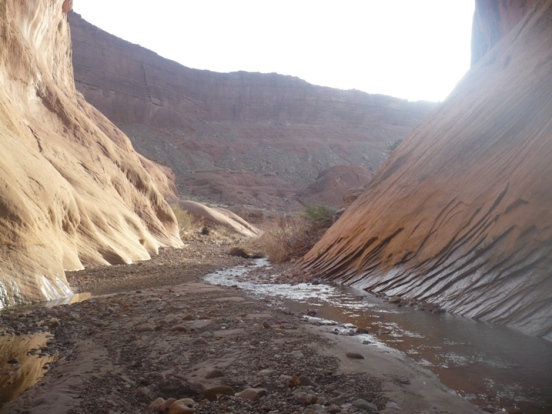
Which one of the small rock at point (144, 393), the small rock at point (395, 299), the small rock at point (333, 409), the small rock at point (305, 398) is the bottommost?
the small rock at point (395, 299)

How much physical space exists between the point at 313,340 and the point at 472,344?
49.3 inches

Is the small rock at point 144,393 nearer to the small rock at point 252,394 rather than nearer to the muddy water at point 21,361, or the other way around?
the small rock at point 252,394

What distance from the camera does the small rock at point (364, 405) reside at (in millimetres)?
2470

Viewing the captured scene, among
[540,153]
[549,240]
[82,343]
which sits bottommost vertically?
[82,343]

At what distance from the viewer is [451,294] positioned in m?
5.38

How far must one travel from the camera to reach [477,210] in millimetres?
5941

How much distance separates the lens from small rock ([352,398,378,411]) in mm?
2470

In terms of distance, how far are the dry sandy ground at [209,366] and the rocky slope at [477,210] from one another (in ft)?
5.88

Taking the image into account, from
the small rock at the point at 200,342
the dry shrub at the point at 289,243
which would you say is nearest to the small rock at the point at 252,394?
the small rock at the point at 200,342

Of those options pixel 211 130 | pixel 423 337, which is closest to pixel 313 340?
pixel 423 337

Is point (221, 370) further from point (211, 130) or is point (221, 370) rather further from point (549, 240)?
point (211, 130)

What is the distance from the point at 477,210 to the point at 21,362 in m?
5.04

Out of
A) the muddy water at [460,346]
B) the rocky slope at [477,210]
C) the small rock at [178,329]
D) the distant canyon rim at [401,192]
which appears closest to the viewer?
the muddy water at [460,346]

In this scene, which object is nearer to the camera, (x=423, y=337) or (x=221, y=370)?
(x=221, y=370)
